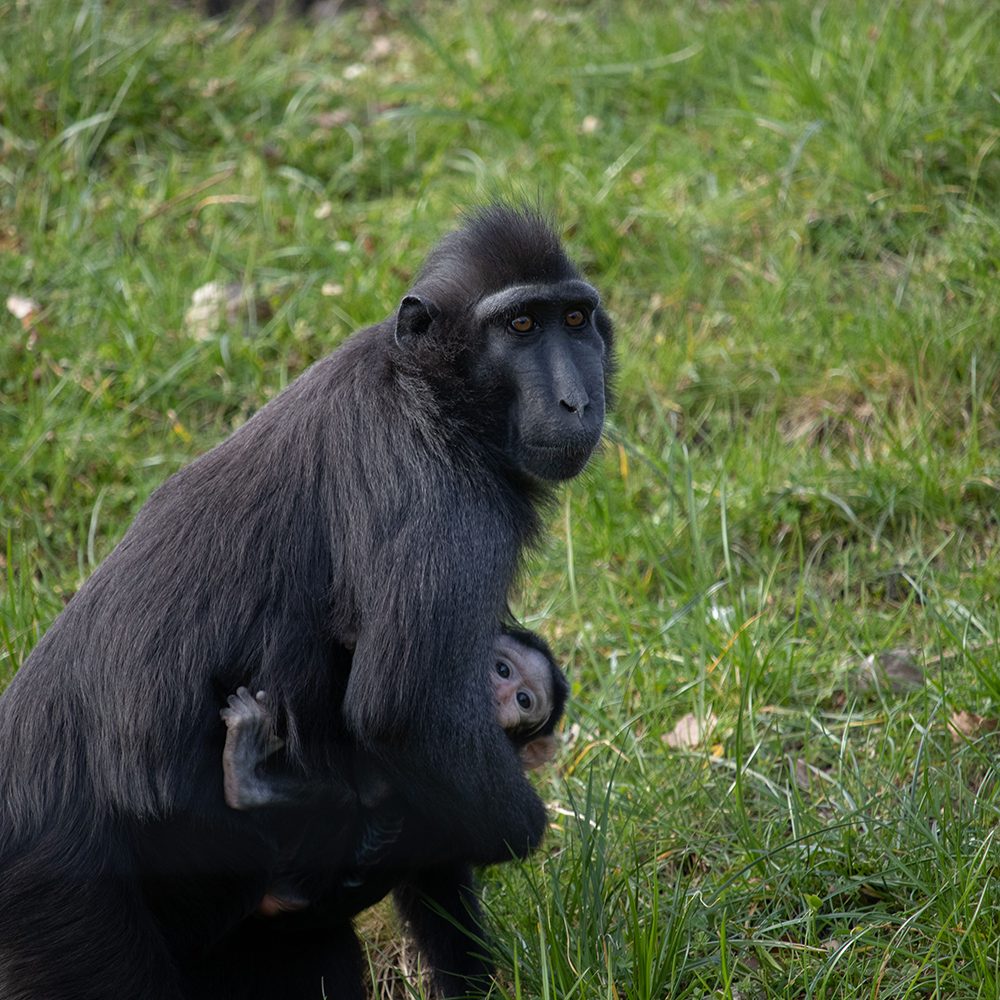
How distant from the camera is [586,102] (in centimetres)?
816

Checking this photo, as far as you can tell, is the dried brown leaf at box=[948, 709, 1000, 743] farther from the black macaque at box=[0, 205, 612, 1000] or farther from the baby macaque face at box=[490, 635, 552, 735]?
the black macaque at box=[0, 205, 612, 1000]

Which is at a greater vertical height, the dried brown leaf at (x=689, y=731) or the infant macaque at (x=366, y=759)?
the infant macaque at (x=366, y=759)

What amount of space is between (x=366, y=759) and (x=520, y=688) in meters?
0.59

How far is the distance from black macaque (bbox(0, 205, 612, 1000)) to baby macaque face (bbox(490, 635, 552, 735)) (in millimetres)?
398

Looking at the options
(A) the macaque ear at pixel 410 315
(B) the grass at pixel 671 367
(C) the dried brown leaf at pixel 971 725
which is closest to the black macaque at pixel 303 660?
(A) the macaque ear at pixel 410 315

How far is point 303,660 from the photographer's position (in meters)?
3.71

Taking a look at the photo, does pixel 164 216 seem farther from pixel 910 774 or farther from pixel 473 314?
pixel 910 774

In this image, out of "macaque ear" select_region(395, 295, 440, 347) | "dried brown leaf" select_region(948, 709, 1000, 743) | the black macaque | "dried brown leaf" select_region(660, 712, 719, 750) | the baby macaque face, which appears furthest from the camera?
"dried brown leaf" select_region(660, 712, 719, 750)

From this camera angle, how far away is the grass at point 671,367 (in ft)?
13.4

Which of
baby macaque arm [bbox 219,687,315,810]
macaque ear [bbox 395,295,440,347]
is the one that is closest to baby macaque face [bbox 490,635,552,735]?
baby macaque arm [bbox 219,687,315,810]

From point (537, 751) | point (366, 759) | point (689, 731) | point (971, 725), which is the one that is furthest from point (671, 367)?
point (366, 759)

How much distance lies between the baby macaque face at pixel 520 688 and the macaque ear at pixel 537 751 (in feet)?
0.29

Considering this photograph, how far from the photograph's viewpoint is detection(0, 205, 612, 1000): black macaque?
3514 millimetres

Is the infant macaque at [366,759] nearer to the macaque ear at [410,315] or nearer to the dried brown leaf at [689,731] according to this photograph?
the dried brown leaf at [689,731]
